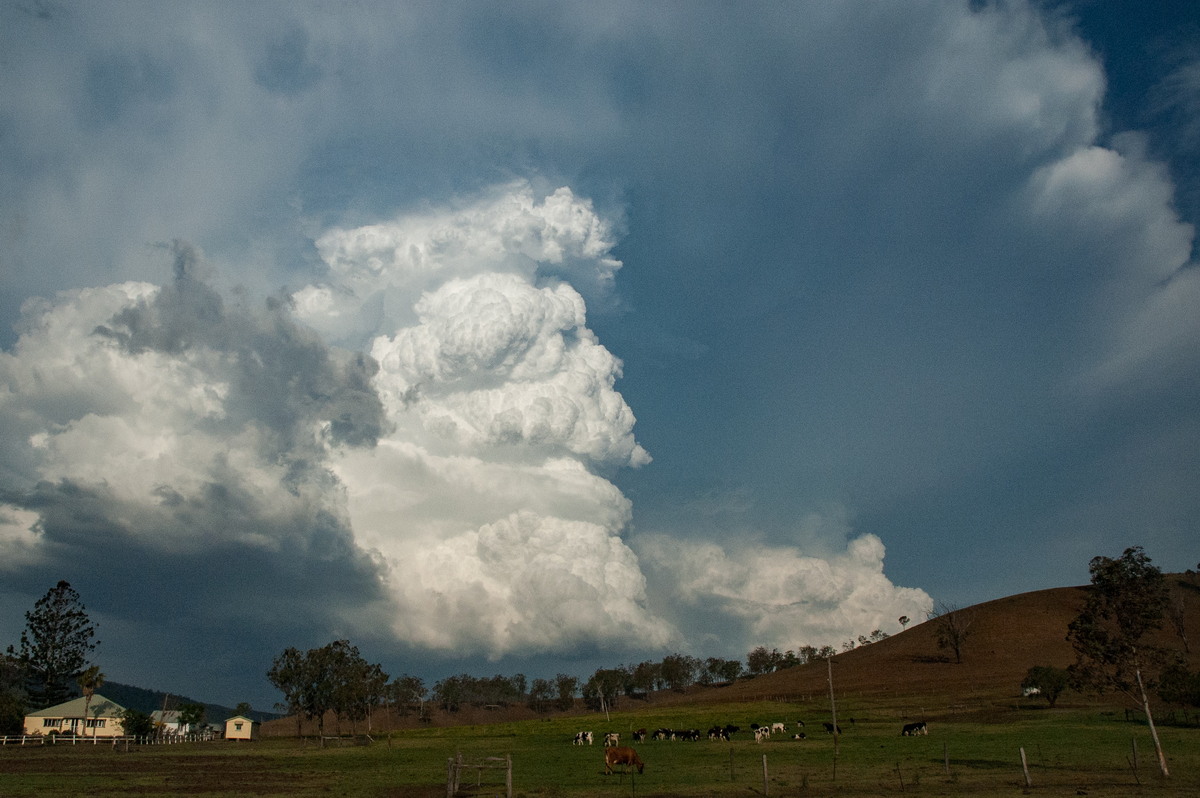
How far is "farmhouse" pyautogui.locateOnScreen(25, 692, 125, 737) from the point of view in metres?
130

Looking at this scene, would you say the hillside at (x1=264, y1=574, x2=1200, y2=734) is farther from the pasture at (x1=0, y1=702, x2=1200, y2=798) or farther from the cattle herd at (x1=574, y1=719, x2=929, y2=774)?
the pasture at (x1=0, y1=702, x2=1200, y2=798)

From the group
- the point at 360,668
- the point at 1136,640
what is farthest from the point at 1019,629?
the point at 1136,640

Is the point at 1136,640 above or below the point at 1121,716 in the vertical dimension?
above

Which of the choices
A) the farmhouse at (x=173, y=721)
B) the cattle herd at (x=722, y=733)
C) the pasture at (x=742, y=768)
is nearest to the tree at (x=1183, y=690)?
the pasture at (x=742, y=768)

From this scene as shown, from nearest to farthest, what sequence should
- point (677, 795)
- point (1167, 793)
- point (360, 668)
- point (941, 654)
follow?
point (1167, 793), point (677, 795), point (360, 668), point (941, 654)

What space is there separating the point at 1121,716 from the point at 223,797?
8513 cm

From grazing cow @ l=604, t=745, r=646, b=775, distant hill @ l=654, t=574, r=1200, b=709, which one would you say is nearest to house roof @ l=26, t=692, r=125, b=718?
grazing cow @ l=604, t=745, r=646, b=775

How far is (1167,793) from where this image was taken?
116 ft

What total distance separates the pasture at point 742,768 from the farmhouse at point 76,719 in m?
45.7

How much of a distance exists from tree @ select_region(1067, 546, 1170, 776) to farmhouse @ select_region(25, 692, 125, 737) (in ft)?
461

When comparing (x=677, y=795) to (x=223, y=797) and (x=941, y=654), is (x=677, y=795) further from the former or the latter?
(x=941, y=654)

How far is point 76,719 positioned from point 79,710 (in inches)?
116

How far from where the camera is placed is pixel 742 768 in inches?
2133

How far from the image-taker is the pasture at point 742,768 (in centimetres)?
4206
